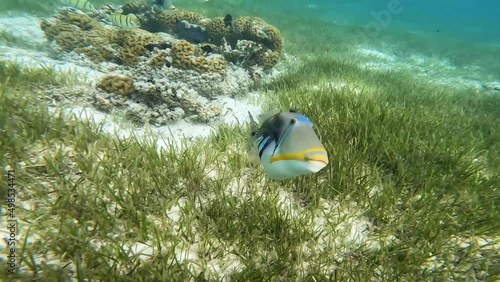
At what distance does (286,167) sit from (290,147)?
143mm

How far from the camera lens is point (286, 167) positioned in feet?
4.87

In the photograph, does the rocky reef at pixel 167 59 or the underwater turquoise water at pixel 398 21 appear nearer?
the rocky reef at pixel 167 59

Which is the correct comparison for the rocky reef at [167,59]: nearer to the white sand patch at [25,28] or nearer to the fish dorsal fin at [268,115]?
the white sand patch at [25,28]

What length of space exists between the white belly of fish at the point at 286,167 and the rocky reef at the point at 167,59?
435cm

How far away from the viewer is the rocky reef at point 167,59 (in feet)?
18.9

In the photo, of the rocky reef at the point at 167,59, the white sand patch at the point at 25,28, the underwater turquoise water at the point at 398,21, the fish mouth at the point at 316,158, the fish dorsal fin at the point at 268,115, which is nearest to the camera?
the fish mouth at the point at 316,158

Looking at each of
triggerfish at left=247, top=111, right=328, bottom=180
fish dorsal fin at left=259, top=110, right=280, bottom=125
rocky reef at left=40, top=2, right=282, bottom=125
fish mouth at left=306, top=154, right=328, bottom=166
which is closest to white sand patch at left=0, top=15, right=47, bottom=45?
rocky reef at left=40, top=2, right=282, bottom=125

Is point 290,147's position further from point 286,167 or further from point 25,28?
point 25,28

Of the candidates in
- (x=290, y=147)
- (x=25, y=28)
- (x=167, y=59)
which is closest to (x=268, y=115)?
(x=290, y=147)

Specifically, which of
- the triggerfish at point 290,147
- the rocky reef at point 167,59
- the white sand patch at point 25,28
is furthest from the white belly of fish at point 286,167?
the white sand patch at point 25,28

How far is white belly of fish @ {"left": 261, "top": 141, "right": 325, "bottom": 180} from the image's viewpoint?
54.5 inches

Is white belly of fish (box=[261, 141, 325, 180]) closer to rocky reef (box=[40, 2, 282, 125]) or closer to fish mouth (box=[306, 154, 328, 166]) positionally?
fish mouth (box=[306, 154, 328, 166])

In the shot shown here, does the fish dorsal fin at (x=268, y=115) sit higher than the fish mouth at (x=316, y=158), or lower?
higher

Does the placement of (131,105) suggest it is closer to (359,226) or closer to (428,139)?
(359,226)
